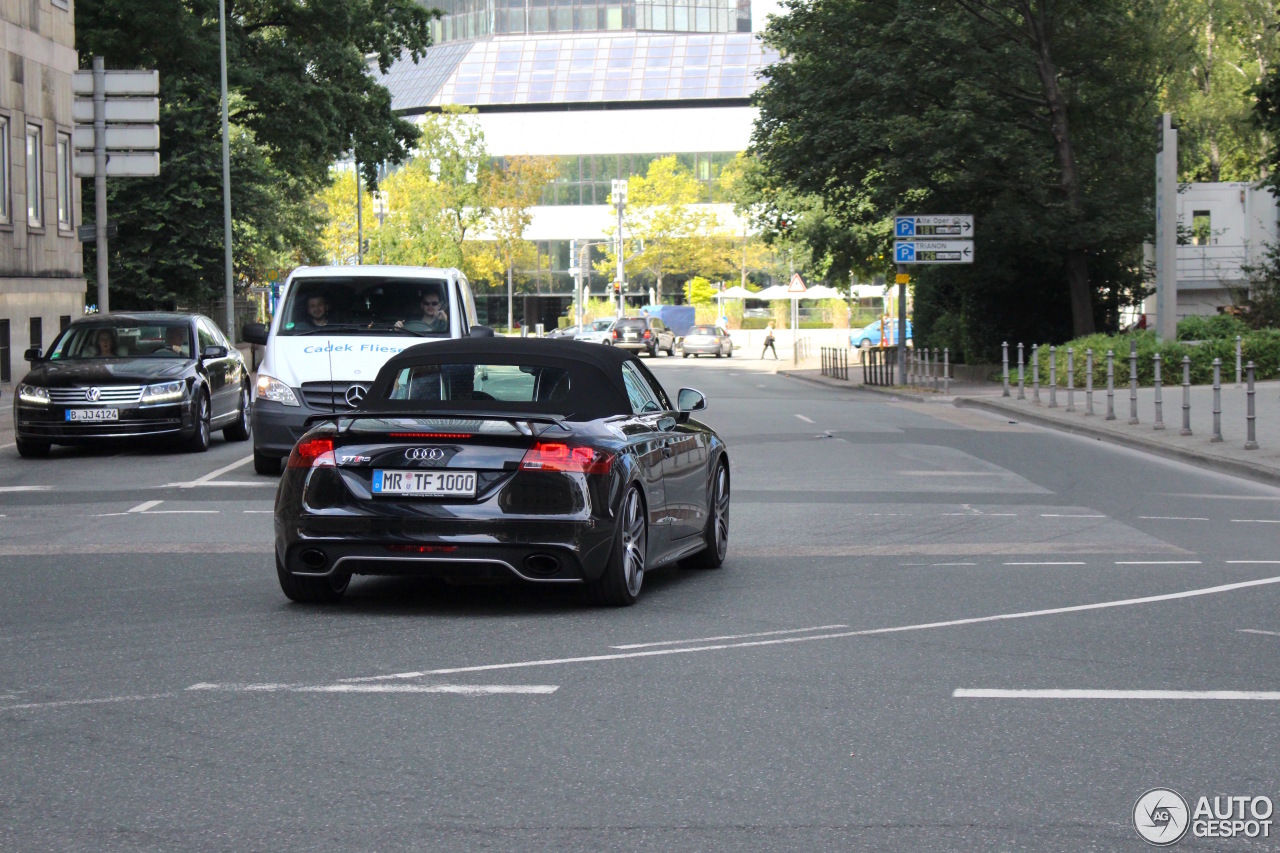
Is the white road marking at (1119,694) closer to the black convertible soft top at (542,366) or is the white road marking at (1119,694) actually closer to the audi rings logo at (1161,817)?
the audi rings logo at (1161,817)

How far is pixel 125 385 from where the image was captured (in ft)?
65.9

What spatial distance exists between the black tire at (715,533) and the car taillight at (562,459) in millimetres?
2150

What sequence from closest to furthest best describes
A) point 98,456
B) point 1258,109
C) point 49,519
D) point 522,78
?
point 49,519 → point 98,456 → point 1258,109 → point 522,78

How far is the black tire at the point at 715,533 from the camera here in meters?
11.1

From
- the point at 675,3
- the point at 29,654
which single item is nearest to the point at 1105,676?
the point at 29,654

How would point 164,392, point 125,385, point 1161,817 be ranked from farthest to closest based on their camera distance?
1. point 164,392
2. point 125,385
3. point 1161,817

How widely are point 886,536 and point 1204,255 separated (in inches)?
1980

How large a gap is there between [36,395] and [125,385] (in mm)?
946

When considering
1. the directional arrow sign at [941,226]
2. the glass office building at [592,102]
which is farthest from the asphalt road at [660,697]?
the glass office building at [592,102]

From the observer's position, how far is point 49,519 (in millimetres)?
14062

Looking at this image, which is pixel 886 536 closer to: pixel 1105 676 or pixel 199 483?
pixel 1105 676

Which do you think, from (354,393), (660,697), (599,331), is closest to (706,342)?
(599,331)

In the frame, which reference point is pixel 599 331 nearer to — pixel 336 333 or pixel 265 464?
pixel 265 464

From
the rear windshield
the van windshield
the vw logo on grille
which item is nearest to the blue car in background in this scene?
the van windshield
